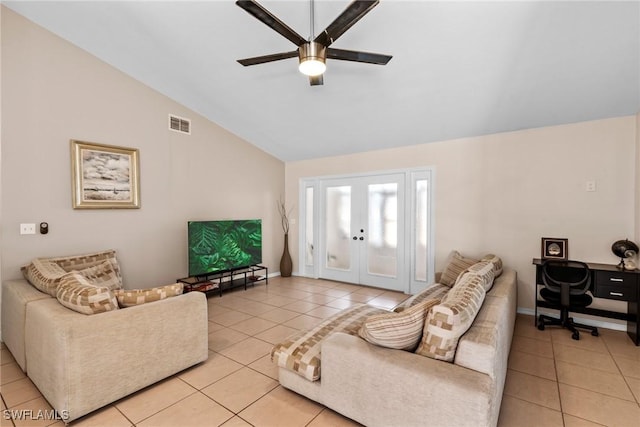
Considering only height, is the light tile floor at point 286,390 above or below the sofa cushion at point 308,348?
below

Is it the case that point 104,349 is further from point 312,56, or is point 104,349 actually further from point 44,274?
point 312,56

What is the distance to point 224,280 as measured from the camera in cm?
529

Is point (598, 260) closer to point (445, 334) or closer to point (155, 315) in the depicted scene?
point (445, 334)

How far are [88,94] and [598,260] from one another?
6.30m

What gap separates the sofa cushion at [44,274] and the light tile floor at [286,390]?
0.70 m

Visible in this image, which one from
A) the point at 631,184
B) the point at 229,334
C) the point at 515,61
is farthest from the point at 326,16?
the point at 631,184

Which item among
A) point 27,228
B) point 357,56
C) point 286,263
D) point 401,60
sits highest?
point 401,60

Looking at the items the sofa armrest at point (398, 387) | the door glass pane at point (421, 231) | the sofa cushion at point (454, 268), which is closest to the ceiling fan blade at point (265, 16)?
the sofa armrest at point (398, 387)

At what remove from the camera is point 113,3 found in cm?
288

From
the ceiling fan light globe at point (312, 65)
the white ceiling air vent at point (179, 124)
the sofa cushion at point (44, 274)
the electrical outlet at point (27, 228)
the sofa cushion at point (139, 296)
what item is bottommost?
the sofa cushion at point (139, 296)

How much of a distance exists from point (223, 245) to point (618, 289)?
485 centimetres

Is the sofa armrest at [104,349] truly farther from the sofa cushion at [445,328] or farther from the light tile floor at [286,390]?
the sofa cushion at [445,328]

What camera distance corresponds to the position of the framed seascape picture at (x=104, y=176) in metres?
3.53

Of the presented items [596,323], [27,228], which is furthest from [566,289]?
[27,228]
